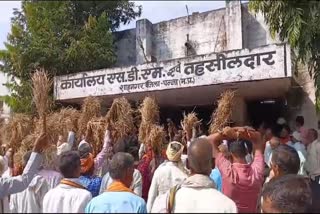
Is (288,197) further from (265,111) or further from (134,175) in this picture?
(265,111)

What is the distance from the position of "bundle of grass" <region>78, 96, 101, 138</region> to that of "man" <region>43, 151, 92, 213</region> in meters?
5.68

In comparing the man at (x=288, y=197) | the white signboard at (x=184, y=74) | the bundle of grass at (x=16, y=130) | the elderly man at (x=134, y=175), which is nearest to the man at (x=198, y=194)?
the man at (x=288, y=197)

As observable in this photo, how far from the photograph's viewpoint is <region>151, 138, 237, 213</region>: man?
224cm

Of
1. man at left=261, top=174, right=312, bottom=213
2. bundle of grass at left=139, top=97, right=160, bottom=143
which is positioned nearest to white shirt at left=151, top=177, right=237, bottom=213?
man at left=261, top=174, right=312, bottom=213

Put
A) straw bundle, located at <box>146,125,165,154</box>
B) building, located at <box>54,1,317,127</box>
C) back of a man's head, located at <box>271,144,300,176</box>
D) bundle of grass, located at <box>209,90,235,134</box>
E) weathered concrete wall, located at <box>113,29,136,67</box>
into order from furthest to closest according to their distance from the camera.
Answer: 1. weathered concrete wall, located at <box>113,29,136,67</box>
2. building, located at <box>54,1,317,127</box>
3. bundle of grass, located at <box>209,90,235,134</box>
4. straw bundle, located at <box>146,125,165,154</box>
5. back of a man's head, located at <box>271,144,300,176</box>

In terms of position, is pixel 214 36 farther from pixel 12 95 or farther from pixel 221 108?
pixel 12 95

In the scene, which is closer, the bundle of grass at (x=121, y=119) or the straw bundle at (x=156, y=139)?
the straw bundle at (x=156, y=139)

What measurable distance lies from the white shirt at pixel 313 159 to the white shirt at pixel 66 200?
4523mm

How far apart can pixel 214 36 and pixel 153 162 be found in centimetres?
865

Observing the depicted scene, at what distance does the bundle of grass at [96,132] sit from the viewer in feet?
26.2

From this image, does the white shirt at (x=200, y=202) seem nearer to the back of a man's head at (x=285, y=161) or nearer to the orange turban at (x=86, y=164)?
the back of a man's head at (x=285, y=161)

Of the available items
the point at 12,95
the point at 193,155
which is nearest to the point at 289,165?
the point at 193,155

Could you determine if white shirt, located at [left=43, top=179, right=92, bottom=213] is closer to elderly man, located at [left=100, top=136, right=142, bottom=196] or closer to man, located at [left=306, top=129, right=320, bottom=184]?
elderly man, located at [left=100, top=136, right=142, bottom=196]

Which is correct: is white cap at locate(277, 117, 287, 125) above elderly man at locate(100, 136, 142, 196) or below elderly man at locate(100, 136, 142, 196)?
above
